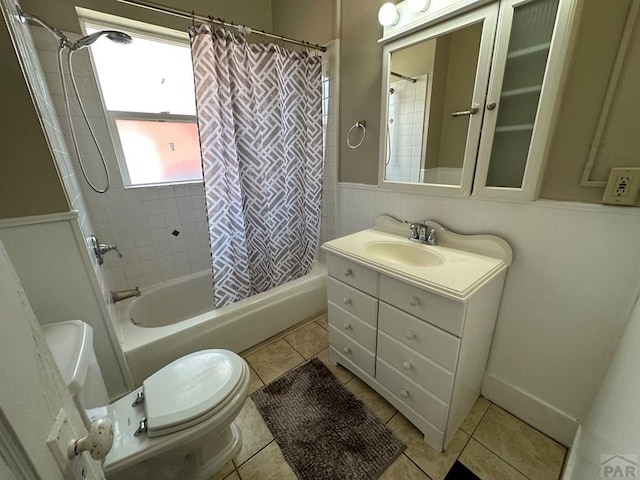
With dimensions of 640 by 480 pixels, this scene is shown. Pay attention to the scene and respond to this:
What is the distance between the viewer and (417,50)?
130cm

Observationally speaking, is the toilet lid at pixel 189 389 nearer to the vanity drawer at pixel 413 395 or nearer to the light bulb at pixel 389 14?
the vanity drawer at pixel 413 395

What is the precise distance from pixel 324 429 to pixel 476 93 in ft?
5.54

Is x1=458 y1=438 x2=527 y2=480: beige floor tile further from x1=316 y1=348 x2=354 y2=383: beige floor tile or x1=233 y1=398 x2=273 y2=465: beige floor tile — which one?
x1=233 y1=398 x2=273 y2=465: beige floor tile

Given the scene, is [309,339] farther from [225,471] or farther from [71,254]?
[71,254]

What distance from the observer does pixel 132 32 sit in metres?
1.73

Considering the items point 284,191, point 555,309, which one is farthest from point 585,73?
point 284,191

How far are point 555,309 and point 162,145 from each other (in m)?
2.60

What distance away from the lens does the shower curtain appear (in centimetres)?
143

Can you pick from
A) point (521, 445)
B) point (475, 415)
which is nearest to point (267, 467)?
point (475, 415)

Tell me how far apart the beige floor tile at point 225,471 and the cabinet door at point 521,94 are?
1648 millimetres

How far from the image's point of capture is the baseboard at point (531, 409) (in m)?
1.17

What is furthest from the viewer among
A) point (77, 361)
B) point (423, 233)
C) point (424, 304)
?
point (423, 233)

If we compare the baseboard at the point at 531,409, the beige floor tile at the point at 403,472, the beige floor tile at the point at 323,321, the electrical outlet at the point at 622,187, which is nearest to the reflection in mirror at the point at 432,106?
the electrical outlet at the point at 622,187

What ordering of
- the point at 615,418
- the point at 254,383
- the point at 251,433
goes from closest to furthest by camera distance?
1. the point at 615,418
2. the point at 251,433
3. the point at 254,383
